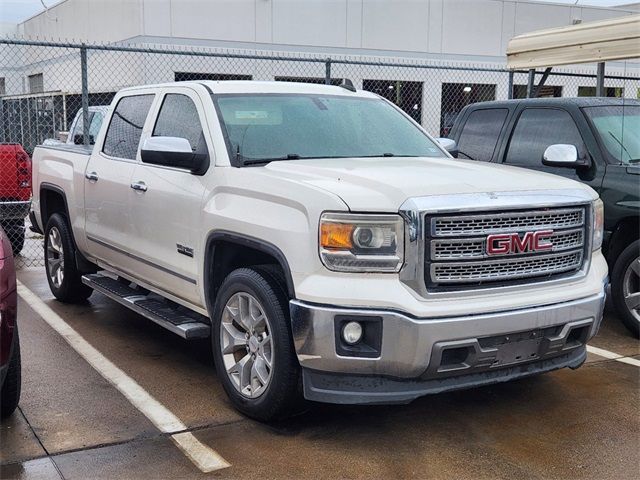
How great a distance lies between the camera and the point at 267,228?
416cm

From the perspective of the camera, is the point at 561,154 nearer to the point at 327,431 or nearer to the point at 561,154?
the point at 561,154

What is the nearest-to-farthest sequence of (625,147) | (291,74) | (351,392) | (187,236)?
(351,392), (187,236), (625,147), (291,74)

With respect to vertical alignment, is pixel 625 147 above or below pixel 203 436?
above

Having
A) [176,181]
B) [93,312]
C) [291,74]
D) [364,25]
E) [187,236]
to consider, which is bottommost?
[93,312]

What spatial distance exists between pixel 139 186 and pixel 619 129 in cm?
426

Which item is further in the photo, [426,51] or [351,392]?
[426,51]

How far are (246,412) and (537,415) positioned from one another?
1.75m

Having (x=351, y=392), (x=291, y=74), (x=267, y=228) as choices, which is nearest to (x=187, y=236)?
(x=267, y=228)

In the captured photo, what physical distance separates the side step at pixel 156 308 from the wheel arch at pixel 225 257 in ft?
0.69

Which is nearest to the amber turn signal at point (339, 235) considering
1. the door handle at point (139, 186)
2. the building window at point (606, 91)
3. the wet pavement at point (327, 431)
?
the wet pavement at point (327, 431)

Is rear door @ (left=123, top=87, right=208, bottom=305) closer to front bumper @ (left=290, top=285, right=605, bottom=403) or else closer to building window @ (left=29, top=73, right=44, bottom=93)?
front bumper @ (left=290, top=285, right=605, bottom=403)

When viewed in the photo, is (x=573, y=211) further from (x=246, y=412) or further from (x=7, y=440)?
(x=7, y=440)

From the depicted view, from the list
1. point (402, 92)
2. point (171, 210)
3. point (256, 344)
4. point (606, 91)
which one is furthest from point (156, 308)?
point (606, 91)

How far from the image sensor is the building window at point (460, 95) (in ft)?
77.9
